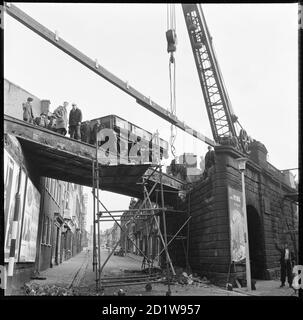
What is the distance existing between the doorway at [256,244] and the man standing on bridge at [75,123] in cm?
824

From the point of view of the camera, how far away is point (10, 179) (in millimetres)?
8211

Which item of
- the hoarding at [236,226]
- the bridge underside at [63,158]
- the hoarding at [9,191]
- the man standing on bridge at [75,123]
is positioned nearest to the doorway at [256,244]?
the hoarding at [236,226]

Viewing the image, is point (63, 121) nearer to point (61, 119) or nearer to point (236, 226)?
point (61, 119)

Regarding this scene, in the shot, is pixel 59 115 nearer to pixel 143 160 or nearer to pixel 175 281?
pixel 143 160

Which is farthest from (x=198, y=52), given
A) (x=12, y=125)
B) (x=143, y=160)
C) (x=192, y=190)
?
(x=12, y=125)

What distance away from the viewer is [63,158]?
39.8 feet

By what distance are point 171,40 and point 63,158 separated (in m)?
8.51

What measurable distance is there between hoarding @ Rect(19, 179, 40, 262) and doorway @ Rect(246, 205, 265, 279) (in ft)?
30.2

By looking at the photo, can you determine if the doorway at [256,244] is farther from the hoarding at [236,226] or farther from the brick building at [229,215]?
the hoarding at [236,226]

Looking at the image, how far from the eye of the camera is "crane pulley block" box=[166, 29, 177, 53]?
16734 mm

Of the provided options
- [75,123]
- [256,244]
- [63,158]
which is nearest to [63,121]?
[75,123]

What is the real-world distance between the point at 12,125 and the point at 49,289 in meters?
5.00

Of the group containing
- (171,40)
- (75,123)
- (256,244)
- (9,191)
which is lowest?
(256,244)

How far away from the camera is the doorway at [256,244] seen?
15578 millimetres
